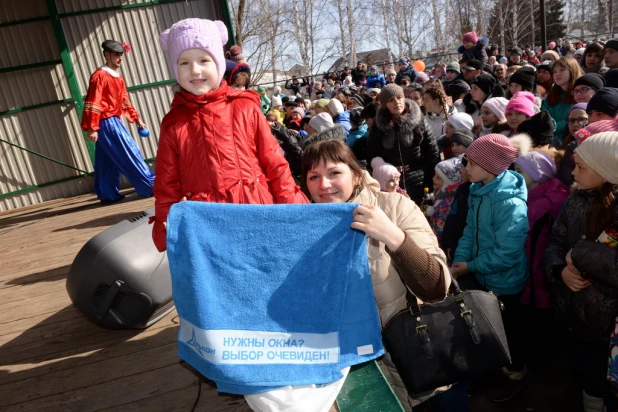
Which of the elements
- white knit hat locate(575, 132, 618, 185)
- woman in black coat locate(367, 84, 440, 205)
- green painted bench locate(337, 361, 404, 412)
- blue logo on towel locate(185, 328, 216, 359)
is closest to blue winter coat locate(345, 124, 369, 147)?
woman in black coat locate(367, 84, 440, 205)

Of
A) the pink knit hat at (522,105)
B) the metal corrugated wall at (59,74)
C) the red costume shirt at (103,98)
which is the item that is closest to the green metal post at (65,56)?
the metal corrugated wall at (59,74)

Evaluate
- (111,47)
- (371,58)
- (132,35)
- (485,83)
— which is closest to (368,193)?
(485,83)

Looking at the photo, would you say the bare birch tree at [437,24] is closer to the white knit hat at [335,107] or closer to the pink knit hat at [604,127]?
the white knit hat at [335,107]

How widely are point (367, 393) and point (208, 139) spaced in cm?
141

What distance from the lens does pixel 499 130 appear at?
4.31 meters

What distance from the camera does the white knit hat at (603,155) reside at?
215 cm

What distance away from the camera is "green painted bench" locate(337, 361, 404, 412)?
1743 millimetres

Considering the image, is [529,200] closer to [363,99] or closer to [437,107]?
[437,107]

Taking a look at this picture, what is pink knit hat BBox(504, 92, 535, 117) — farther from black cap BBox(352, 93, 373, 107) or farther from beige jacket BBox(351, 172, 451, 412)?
black cap BBox(352, 93, 373, 107)

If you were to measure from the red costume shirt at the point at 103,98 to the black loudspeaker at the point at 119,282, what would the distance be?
3.73m

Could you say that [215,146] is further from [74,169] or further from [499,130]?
[74,169]

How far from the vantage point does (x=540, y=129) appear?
368 cm

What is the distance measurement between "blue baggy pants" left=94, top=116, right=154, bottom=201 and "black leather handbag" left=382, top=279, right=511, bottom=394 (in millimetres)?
5969

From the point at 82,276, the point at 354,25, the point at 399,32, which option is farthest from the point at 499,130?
the point at 399,32
